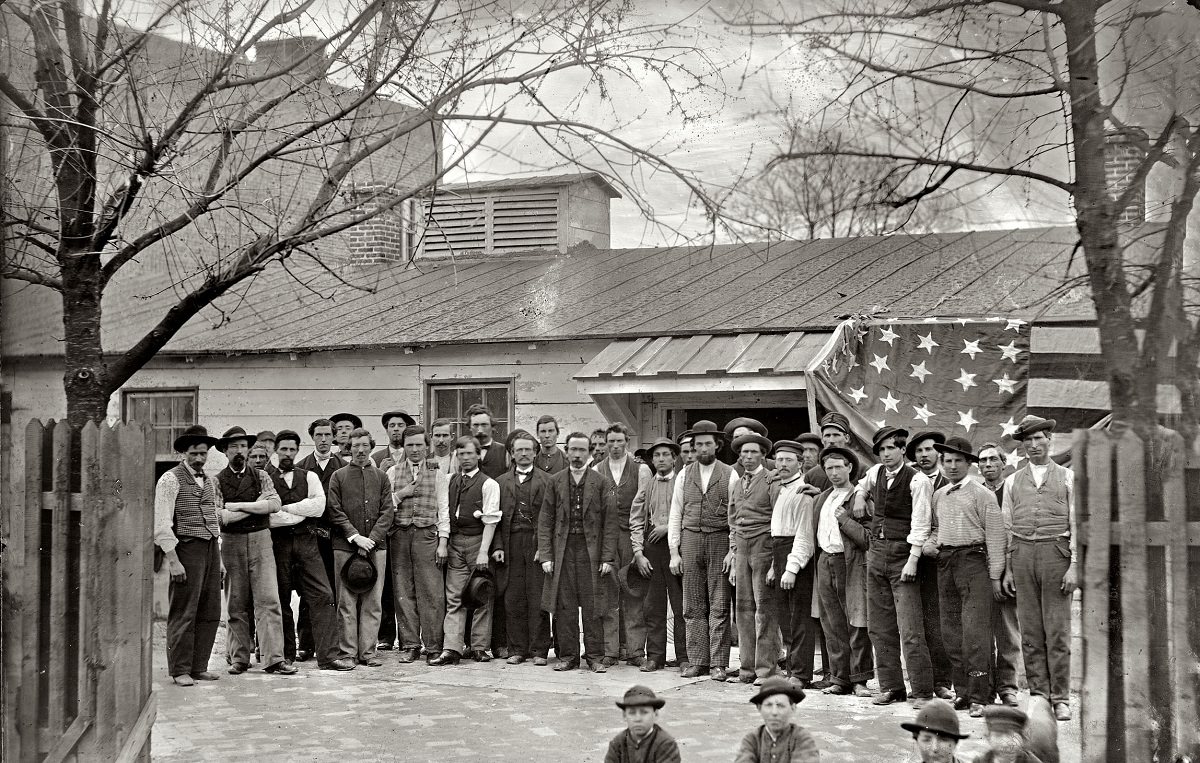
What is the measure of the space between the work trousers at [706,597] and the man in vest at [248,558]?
3.19 meters

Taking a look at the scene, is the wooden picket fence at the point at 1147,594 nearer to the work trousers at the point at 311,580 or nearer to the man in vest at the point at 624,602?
the man in vest at the point at 624,602

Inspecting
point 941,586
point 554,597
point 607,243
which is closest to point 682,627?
point 554,597

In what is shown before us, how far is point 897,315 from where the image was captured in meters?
12.6

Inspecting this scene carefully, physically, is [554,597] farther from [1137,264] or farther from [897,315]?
[1137,264]

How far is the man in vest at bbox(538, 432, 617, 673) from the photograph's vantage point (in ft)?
34.8

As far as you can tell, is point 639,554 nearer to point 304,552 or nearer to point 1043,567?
point 304,552

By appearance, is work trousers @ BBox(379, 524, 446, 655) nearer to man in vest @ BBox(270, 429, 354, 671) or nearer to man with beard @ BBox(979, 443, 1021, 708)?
man in vest @ BBox(270, 429, 354, 671)

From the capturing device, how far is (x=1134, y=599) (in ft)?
16.1

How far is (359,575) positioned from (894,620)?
432cm

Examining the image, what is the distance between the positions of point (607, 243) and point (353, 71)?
35.7 feet

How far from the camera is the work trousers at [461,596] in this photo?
1087cm

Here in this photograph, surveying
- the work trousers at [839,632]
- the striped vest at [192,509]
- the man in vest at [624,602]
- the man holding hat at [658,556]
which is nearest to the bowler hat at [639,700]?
the work trousers at [839,632]

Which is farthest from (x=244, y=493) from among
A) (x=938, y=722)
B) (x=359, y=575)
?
(x=938, y=722)

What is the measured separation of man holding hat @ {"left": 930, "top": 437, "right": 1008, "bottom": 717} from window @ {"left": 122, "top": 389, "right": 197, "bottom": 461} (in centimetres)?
1052
